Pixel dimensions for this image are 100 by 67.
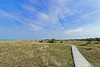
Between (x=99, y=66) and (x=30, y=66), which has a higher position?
(x=30, y=66)

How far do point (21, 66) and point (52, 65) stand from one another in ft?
9.06

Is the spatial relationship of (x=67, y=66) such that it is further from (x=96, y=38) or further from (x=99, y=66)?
(x=96, y=38)

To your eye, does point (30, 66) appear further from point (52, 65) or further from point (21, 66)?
point (52, 65)

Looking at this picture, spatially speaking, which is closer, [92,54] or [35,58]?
[35,58]

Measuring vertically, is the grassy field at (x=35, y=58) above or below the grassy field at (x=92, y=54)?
above

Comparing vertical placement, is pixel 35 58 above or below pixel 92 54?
above

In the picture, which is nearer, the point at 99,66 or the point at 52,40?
the point at 99,66

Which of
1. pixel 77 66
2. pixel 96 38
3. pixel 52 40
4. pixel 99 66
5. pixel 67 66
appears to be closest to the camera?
pixel 77 66

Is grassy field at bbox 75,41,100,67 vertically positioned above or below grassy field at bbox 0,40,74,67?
below

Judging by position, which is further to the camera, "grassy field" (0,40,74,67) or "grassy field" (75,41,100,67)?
"grassy field" (75,41,100,67)

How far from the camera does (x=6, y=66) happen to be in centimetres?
498

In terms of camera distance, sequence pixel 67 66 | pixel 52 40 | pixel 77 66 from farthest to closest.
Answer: pixel 52 40 → pixel 67 66 → pixel 77 66

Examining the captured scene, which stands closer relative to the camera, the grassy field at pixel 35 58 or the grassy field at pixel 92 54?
the grassy field at pixel 35 58

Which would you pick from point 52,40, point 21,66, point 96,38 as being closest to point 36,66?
point 21,66
